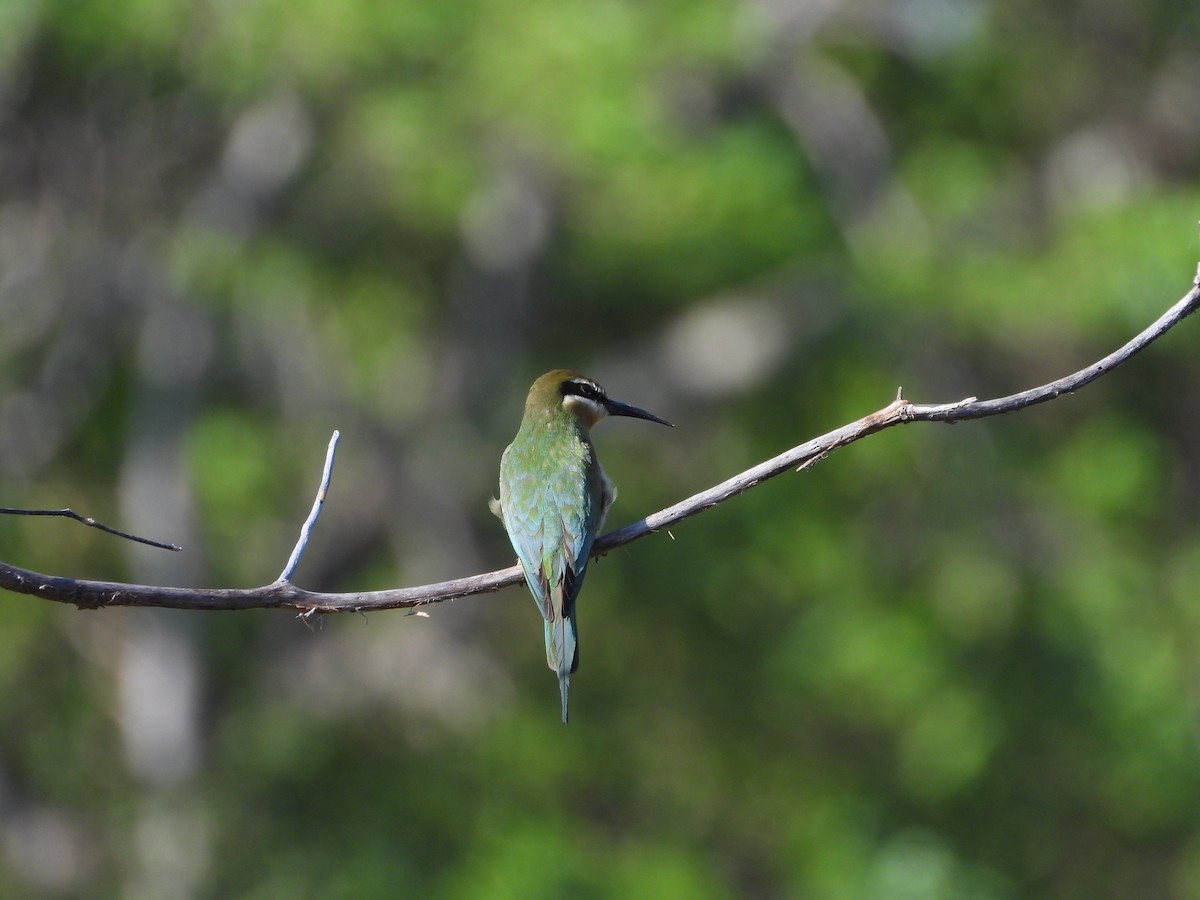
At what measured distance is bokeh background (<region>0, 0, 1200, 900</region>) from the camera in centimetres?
904

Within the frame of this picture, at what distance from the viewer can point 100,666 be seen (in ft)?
36.0

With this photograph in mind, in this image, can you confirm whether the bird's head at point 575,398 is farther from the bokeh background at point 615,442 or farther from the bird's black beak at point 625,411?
the bokeh background at point 615,442

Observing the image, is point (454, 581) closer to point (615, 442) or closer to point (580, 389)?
point (580, 389)

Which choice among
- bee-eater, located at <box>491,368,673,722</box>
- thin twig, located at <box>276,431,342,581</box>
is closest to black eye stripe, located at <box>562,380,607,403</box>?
bee-eater, located at <box>491,368,673,722</box>

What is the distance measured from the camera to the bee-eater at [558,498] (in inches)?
150

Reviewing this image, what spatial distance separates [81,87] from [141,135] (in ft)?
1.39

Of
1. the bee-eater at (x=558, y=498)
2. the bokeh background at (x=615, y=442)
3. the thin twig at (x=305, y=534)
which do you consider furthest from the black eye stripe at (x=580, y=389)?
the bokeh background at (x=615, y=442)

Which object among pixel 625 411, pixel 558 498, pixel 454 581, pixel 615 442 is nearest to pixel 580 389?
pixel 625 411

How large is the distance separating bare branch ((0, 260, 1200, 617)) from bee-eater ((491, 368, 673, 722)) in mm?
826

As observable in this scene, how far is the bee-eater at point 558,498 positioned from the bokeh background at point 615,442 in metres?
3.84

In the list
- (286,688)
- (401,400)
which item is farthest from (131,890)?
(401,400)

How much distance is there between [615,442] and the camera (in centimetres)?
1021

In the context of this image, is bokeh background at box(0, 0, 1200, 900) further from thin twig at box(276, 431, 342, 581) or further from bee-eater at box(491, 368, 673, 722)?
thin twig at box(276, 431, 342, 581)

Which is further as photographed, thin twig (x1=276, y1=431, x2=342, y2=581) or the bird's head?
the bird's head
